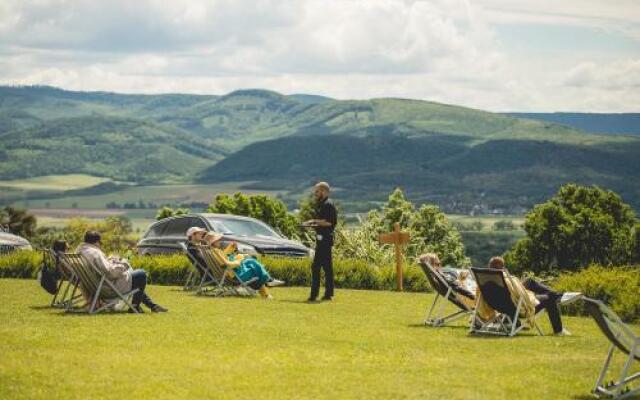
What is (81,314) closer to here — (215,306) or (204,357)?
(215,306)

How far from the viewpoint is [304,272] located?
25.3 metres

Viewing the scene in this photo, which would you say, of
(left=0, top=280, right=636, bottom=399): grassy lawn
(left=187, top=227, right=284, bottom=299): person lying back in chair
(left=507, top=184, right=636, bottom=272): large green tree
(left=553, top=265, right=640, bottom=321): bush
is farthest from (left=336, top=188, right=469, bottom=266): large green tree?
(left=0, top=280, right=636, bottom=399): grassy lawn

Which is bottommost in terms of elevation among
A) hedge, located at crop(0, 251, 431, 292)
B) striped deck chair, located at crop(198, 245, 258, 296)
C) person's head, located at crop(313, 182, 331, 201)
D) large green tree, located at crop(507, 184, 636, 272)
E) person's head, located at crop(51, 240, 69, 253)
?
large green tree, located at crop(507, 184, 636, 272)

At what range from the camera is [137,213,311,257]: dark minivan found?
26.0 m

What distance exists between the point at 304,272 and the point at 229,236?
6.26 ft

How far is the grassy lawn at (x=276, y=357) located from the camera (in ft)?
33.8

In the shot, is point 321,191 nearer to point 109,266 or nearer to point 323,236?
point 323,236

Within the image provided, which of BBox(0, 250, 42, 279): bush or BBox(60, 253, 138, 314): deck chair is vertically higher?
BBox(60, 253, 138, 314): deck chair

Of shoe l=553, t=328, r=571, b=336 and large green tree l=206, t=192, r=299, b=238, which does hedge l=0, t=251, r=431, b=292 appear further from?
large green tree l=206, t=192, r=299, b=238

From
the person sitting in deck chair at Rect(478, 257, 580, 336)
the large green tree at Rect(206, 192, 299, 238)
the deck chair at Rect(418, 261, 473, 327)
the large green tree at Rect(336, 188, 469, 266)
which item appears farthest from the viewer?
the large green tree at Rect(206, 192, 299, 238)

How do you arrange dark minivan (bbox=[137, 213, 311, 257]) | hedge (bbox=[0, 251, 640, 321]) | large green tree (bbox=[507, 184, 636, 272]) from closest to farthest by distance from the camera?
hedge (bbox=[0, 251, 640, 321]) < dark minivan (bbox=[137, 213, 311, 257]) < large green tree (bbox=[507, 184, 636, 272])

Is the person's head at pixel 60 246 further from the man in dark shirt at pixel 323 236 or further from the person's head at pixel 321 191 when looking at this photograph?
the person's head at pixel 321 191

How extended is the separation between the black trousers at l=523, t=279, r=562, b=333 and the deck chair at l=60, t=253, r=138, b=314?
19.6 feet

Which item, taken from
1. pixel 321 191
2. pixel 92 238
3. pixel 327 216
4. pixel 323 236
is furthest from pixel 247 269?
pixel 92 238
